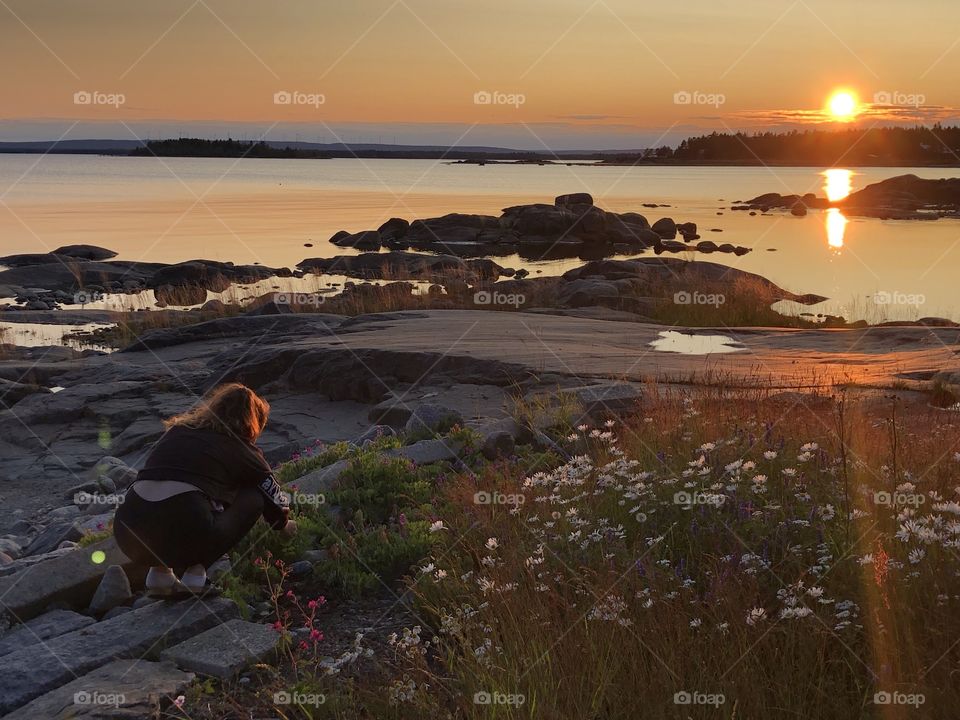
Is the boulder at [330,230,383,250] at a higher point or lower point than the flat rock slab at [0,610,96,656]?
higher

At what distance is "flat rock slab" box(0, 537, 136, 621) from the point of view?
6.12m

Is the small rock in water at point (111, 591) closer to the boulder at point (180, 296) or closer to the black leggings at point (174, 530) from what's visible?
the black leggings at point (174, 530)

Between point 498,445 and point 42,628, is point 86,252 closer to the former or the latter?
point 498,445

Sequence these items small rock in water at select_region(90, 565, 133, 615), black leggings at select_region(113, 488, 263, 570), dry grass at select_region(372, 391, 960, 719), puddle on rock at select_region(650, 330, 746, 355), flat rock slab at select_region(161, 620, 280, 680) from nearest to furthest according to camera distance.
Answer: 1. dry grass at select_region(372, 391, 960, 719)
2. flat rock slab at select_region(161, 620, 280, 680)
3. black leggings at select_region(113, 488, 263, 570)
4. small rock in water at select_region(90, 565, 133, 615)
5. puddle on rock at select_region(650, 330, 746, 355)

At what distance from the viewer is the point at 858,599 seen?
3.90 metres

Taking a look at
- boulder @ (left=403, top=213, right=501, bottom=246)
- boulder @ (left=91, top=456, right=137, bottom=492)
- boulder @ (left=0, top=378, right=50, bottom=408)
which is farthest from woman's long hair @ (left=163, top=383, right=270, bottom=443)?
boulder @ (left=403, top=213, right=501, bottom=246)

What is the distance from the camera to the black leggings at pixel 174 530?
575cm

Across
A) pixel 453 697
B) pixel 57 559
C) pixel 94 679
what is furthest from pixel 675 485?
pixel 57 559

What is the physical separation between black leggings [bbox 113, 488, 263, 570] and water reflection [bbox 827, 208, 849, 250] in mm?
46253

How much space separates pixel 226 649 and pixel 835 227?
60.8m

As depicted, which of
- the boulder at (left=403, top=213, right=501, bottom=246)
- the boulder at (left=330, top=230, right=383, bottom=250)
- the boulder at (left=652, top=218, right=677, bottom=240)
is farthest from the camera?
the boulder at (left=652, top=218, right=677, bottom=240)

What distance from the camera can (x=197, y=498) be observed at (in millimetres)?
5777

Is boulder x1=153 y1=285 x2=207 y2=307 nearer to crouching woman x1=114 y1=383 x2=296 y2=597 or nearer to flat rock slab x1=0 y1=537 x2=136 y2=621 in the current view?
flat rock slab x1=0 y1=537 x2=136 y2=621

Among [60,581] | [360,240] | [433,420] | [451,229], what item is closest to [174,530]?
[60,581]
